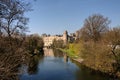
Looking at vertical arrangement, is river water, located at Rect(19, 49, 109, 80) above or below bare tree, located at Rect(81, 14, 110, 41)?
below

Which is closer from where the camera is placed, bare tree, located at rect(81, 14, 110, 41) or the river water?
the river water

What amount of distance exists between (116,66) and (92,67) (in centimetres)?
510

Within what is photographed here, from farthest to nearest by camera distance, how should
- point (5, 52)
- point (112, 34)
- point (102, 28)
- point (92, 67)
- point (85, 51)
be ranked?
point (102, 28) < point (85, 51) < point (92, 67) < point (112, 34) < point (5, 52)

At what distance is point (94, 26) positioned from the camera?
121 ft

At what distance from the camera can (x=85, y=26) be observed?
3775cm

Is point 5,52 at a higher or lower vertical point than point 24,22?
lower

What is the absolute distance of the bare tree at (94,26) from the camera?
1426 inches

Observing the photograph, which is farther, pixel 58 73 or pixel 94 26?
pixel 94 26

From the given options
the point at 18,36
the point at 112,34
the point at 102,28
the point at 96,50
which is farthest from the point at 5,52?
the point at 102,28

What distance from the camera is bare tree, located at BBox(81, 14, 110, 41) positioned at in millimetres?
36219

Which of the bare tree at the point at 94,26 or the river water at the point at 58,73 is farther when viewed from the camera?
the bare tree at the point at 94,26

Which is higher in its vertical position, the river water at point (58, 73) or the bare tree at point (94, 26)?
the bare tree at point (94, 26)

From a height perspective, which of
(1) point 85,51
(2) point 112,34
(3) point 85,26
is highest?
(3) point 85,26

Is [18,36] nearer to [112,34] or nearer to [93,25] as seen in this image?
[112,34]
